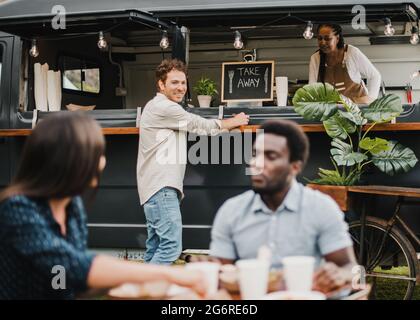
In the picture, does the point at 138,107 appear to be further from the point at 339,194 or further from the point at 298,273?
the point at 298,273

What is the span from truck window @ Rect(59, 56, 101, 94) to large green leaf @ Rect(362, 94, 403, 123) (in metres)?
3.10

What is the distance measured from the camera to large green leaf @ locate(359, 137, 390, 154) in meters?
4.16

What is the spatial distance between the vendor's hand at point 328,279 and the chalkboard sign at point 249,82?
3.18 metres

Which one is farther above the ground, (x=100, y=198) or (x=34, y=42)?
(x=34, y=42)

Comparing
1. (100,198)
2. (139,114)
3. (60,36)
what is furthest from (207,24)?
(100,198)

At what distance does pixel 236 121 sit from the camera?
4.54 meters

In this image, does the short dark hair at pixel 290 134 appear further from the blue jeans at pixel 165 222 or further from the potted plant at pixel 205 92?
the potted plant at pixel 205 92

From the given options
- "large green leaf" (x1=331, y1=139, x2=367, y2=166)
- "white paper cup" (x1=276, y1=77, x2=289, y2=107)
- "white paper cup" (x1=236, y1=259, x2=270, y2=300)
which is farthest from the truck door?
"white paper cup" (x1=236, y1=259, x2=270, y2=300)

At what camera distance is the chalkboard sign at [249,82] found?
16.9 ft

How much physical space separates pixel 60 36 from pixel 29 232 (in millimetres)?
3888

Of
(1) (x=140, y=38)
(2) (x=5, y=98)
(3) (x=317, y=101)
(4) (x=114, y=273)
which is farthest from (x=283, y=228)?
(1) (x=140, y=38)

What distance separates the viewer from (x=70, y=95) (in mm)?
6098

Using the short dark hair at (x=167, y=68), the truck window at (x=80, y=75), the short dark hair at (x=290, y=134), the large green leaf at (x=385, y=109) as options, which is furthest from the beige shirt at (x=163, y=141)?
the short dark hair at (x=290, y=134)
